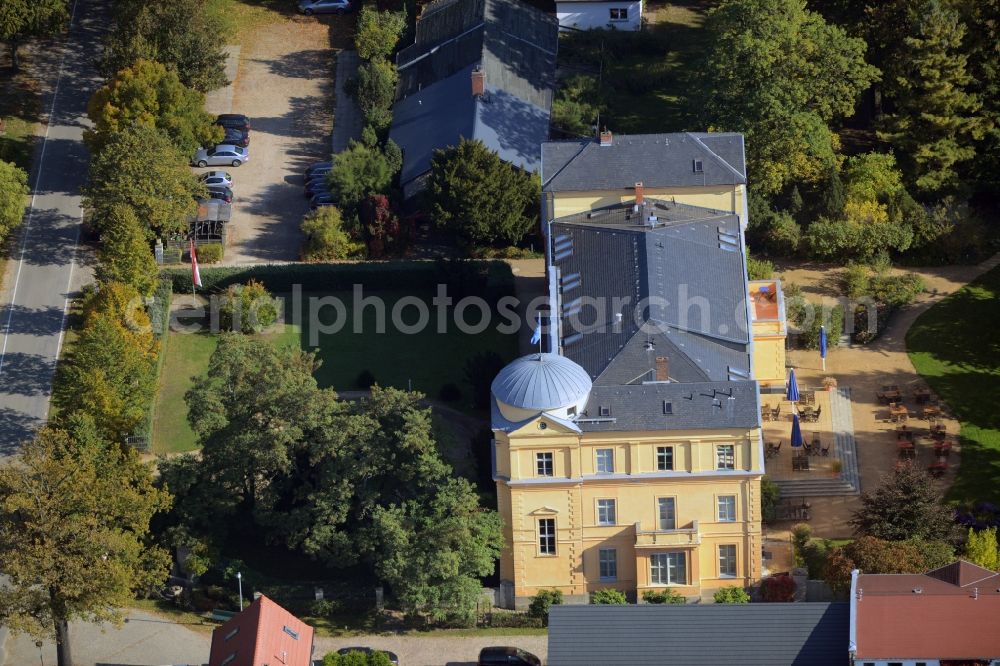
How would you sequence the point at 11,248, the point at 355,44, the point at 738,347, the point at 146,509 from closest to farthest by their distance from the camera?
1. the point at 146,509
2. the point at 738,347
3. the point at 11,248
4. the point at 355,44

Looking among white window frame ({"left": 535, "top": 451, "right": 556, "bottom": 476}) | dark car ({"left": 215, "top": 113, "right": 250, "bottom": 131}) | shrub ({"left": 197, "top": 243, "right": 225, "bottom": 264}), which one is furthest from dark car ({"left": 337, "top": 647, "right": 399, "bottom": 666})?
dark car ({"left": 215, "top": 113, "right": 250, "bottom": 131})

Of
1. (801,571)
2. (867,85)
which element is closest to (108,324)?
(801,571)

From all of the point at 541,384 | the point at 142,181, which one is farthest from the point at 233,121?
the point at 541,384

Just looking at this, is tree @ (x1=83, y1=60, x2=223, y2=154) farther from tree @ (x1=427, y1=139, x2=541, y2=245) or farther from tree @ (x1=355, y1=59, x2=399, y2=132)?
tree @ (x1=427, y1=139, x2=541, y2=245)

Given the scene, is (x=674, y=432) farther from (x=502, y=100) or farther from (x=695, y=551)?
(x=502, y=100)

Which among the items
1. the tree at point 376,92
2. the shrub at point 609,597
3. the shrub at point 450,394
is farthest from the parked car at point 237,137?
the shrub at point 609,597

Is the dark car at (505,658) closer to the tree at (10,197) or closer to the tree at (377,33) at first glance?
the tree at (10,197)

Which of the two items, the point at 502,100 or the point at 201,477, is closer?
the point at 201,477

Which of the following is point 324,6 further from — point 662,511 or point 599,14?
point 662,511
